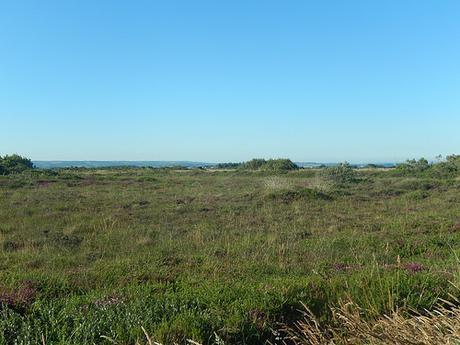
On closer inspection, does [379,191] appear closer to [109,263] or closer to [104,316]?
[109,263]

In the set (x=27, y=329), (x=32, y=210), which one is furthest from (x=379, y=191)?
(x=27, y=329)

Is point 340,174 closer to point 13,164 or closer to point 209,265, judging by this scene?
point 209,265

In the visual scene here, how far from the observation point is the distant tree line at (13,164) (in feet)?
164

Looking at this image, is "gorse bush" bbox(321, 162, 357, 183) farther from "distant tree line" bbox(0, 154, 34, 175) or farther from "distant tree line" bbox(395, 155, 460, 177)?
"distant tree line" bbox(0, 154, 34, 175)

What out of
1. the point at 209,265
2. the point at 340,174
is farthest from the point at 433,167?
the point at 209,265

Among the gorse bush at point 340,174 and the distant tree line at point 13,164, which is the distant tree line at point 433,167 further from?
the distant tree line at point 13,164

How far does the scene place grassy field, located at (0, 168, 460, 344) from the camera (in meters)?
4.55

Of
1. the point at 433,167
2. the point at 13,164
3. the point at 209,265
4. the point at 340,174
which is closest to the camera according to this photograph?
the point at 209,265

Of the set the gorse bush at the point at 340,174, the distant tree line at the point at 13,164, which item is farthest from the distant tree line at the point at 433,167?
the distant tree line at the point at 13,164

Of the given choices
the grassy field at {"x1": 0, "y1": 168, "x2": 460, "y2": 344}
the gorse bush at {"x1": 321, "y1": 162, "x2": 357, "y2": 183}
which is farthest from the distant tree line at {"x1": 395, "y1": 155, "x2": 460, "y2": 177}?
the grassy field at {"x1": 0, "y1": 168, "x2": 460, "y2": 344}

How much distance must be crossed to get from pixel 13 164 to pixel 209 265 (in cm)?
5568

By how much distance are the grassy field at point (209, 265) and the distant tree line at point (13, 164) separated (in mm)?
31341

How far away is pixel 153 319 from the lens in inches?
184

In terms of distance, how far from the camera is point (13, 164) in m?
57.5
